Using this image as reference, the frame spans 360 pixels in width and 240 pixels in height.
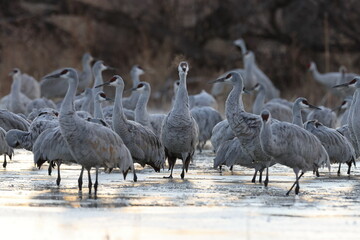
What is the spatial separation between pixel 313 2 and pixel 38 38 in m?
8.41

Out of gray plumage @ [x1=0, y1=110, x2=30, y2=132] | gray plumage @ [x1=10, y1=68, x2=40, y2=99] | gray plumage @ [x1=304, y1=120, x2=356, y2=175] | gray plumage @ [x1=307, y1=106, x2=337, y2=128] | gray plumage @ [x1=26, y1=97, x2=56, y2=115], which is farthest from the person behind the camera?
gray plumage @ [x1=10, y1=68, x2=40, y2=99]

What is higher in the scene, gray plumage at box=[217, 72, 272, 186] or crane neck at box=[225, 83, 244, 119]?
crane neck at box=[225, 83, 244, 119]

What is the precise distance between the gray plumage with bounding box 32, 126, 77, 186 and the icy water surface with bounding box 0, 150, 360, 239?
320mm

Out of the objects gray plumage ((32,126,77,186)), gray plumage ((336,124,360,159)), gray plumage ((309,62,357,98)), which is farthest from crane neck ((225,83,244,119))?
gray plumage ((309,62,357,98))

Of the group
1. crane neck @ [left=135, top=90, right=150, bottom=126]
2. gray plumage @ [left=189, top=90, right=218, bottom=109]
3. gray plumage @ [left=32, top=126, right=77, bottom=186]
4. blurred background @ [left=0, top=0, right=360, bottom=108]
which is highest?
blurred background @ [left=0, top=0, right=360, bottom=108]

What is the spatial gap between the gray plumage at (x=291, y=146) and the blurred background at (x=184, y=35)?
59.8 ft

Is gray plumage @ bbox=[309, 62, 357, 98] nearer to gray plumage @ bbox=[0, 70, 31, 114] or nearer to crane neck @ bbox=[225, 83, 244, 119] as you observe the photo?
gray plumage @ bbox=[0, 70, 31, 114]

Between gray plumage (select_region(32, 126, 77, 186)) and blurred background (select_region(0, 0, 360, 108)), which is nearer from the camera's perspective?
gray plumage (select_region(32, 126, 77, 186))

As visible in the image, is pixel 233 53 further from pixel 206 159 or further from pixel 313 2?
pixel 206 159

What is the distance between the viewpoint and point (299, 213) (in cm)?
990

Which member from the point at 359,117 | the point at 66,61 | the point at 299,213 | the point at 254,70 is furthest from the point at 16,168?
the point at 66,61

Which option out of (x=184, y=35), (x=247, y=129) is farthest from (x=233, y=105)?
(x=184, y=35)

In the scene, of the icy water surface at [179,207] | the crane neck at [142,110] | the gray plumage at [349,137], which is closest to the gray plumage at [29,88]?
the crane neck at [142,110]

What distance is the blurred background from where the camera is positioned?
31422 millimetres
